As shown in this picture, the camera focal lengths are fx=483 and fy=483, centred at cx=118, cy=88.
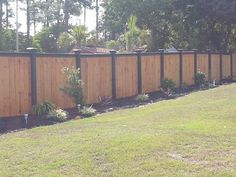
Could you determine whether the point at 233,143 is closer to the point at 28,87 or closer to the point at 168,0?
the point at 28,87

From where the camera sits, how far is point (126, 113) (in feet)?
45.7

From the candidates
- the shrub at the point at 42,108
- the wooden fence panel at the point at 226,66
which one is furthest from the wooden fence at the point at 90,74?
the wooden fence panel at the point at 226,66

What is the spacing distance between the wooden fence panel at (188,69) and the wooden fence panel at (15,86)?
12.5 metres

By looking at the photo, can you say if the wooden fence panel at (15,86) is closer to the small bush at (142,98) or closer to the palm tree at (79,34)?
the small bush at (142,98)

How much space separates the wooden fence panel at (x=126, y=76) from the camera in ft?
60.2

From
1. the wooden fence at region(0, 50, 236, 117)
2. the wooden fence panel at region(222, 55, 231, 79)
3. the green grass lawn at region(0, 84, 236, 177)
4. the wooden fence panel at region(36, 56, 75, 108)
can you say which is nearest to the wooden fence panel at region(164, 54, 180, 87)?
the wooden fence at region(0, 50, 236, 117)

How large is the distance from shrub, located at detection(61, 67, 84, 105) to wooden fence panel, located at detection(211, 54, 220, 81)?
1595 centimetres

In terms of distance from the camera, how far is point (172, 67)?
23047 millimetres

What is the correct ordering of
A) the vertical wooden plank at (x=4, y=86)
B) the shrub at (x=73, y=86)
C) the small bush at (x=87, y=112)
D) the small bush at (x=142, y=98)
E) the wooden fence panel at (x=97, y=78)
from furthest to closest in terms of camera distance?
1. the small bush at (x=142, y=98)
2. the wooden fence panel at (x=97, y=78)
3. the shrub at (x=73, y=86)
4. the small bush at (x=87, y=112)
5. the vertical wooden plank at (x=4, y=86)

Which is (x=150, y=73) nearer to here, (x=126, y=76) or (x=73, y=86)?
(x=126, y=76)

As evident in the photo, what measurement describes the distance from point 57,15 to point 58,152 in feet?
186

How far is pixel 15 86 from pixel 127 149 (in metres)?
6.32

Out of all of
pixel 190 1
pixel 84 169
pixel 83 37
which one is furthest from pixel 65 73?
pixel 190 1

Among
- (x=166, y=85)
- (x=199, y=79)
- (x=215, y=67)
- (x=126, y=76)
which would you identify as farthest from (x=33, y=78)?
(x=215, y=67)
